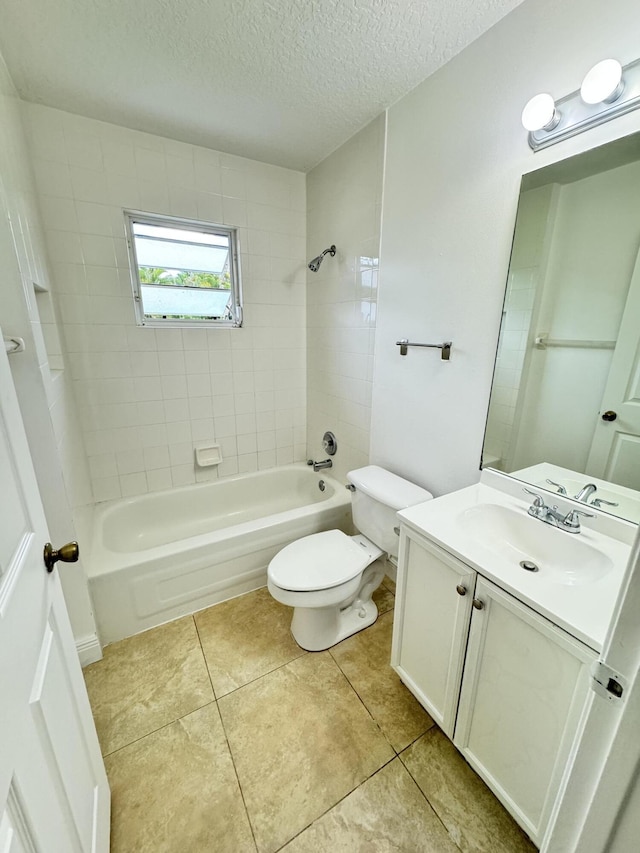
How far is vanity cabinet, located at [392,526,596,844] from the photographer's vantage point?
30.8 inches

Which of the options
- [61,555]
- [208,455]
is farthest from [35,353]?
[208,455]

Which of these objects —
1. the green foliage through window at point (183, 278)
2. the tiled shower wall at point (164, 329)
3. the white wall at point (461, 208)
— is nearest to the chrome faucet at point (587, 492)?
the white wall at point (461, 208)

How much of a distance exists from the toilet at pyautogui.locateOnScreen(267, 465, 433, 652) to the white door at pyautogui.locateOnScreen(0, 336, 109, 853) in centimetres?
76

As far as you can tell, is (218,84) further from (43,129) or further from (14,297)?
(14,297)

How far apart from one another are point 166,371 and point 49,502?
1.07 m

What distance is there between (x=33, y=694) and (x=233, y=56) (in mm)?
1988

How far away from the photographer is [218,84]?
1.44m

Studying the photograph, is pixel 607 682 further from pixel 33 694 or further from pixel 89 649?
pixel 89 649

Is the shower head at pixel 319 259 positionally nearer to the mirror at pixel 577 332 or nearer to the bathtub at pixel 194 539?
the mirror at pixel 577 332

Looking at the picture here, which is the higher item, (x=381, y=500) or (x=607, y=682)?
(x=607, y=682)

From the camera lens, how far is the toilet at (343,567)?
1432 millimetres

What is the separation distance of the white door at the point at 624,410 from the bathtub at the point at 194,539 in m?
1.36

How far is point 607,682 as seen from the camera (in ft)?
1.57

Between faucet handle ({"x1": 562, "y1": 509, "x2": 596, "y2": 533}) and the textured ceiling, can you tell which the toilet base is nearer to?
faucet handle ({"x1": 562, "y1": 509, "x2": 596, "y2": 533})
